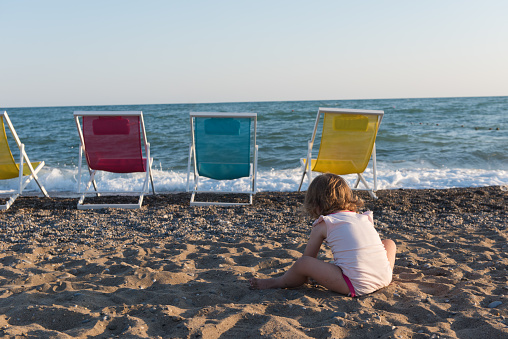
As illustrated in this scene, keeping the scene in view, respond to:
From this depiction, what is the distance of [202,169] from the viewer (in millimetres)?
5547

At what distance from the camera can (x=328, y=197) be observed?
2523 millimetres

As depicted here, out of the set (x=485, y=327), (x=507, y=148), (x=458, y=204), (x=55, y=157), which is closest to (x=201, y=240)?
(x=485, y=327)

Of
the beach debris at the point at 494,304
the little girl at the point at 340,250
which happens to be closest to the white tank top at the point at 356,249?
the little girl at the point at 340,250

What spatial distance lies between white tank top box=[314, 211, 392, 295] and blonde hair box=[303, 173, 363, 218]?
8cm

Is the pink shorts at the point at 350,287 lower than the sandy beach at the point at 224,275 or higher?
higher

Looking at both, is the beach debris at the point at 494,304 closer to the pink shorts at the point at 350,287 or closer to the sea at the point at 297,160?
the pink shorts at the point at 350,287

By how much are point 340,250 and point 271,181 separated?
4935mm

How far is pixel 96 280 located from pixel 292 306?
1.35 m

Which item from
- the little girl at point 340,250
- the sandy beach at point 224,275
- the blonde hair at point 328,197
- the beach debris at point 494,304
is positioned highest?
the blonde hair at point 328,197

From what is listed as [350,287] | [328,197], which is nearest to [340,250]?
[350,287]

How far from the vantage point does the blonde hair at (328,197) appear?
2527 millimetres

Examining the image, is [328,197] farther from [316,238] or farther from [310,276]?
[310,276]

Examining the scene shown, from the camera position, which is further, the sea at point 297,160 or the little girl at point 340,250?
the sea at point 297,160

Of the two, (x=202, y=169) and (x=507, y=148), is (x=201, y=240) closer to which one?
(x=202, y=169)
